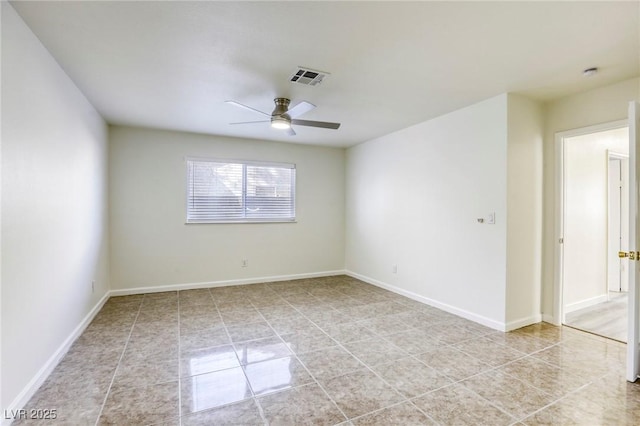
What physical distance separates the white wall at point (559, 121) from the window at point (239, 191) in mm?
3799

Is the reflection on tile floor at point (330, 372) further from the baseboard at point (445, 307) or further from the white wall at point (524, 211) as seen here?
the white wall at point (524, 211)

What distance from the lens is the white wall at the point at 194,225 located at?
4.64 m

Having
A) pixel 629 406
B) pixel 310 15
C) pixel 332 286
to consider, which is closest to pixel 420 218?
pixel 332 286

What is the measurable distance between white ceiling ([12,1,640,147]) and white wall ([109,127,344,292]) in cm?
128

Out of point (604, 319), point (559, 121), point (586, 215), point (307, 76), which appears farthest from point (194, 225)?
point (604, 319)

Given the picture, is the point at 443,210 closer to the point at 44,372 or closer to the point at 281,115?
the point at 281,115

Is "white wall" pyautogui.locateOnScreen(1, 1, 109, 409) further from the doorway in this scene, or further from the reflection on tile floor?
the doorway

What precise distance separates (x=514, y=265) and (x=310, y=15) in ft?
10.2

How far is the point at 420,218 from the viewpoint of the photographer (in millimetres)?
4359

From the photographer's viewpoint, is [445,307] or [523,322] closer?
[523,322]

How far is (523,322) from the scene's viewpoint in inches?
134

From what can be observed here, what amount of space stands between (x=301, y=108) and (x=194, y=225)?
2959mm

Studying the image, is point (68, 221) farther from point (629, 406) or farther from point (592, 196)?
point (592, 196)

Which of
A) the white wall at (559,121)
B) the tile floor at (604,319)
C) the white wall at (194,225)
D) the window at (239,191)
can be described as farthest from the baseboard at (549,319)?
the window at (239,191)
